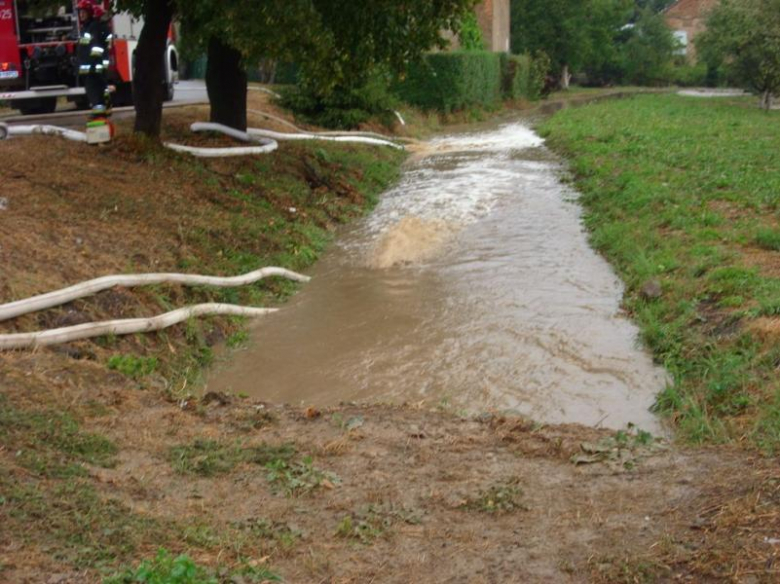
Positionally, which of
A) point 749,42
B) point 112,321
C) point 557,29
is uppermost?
point 557,29

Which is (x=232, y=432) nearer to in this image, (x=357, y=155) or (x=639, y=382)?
(x=639, y=382)

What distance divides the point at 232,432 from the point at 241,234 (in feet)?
20.7

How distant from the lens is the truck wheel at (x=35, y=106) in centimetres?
2000

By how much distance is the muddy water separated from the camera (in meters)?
8.39

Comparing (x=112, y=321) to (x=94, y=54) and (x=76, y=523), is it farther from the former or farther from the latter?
(x=94, y=54)

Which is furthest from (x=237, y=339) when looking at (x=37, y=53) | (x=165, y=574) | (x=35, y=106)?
(x=35, y=106)

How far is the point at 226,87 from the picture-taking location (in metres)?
17.8

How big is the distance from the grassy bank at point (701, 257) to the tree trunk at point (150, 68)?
722cm

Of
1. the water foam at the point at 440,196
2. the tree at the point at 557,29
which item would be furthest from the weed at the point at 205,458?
the tree at the point at 557,29

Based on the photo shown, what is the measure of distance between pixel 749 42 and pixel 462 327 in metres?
30.9

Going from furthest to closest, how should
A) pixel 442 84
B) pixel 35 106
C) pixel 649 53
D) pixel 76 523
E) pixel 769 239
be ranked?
pixel 649 53 < pixel 442 84 < pixel 35 106 < pixel 769 239 < pixel 76 523

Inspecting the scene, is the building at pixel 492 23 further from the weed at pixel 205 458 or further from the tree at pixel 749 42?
the weed at pixel 205 458

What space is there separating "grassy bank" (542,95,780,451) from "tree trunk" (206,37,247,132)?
6749 millimetres

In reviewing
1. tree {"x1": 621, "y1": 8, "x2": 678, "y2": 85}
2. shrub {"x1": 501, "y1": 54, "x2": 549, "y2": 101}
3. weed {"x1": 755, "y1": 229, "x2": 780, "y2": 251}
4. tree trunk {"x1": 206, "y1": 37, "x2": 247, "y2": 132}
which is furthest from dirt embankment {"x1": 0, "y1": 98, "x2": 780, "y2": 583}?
tree {"x1": 621, "y1": 8, "x2": 678, "y2": 85}
